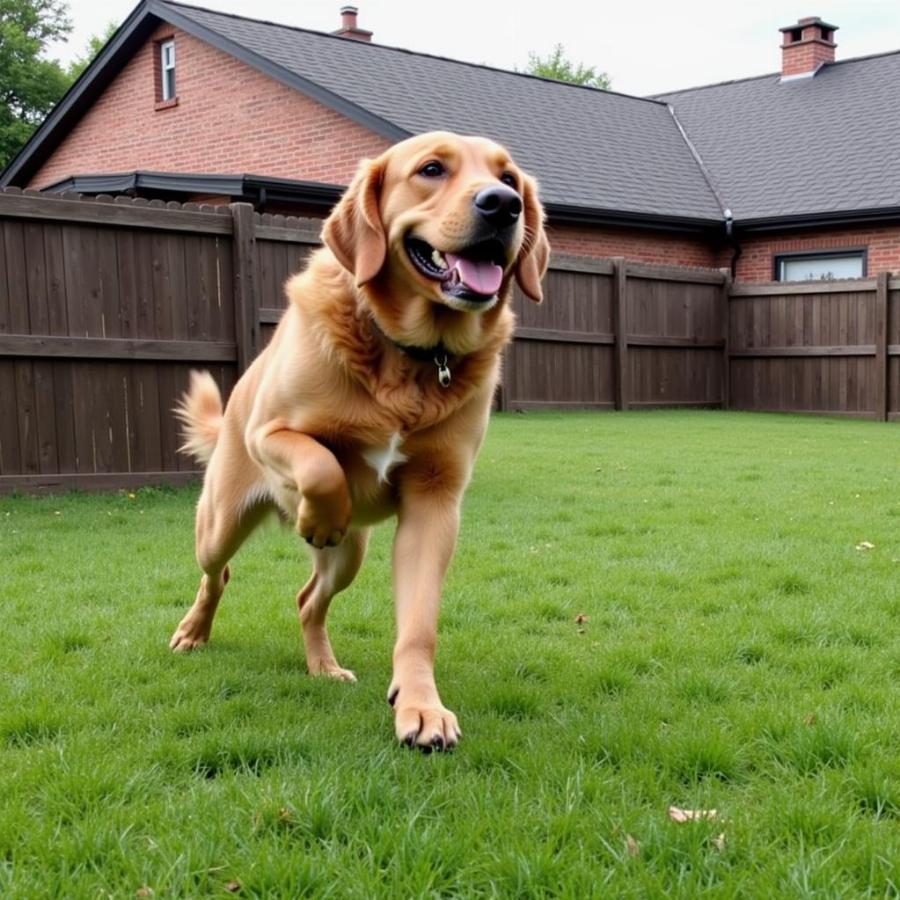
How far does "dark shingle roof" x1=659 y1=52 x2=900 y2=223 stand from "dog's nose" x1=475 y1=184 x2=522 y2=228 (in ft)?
56.1

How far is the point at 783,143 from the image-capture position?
22.4 meters

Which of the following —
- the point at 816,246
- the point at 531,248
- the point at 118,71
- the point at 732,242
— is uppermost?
the point at 118,71

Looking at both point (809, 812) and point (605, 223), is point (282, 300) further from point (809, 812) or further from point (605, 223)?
point (605, 223)

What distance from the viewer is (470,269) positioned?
3463mm

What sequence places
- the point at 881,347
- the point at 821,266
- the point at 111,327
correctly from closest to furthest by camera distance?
1. the point at 111,327
2. the point at 881,347
3. the point at 821,266

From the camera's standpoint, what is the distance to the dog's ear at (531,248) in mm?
3887

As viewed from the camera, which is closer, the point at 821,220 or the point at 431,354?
the point at 431,354

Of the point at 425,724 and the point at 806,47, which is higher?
the point at 806,47

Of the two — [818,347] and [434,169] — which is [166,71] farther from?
[434,169]

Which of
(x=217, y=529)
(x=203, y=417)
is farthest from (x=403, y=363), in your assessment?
(x=203, y=417)

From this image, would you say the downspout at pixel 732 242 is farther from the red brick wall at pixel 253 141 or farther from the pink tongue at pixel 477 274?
the pink tongue at pixel 477 274

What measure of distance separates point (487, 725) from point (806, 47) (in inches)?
997

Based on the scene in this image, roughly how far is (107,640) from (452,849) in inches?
94.4

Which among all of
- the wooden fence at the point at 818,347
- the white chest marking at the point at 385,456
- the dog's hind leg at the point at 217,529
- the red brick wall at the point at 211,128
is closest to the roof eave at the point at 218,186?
the red brick wall at the point at 211,128
